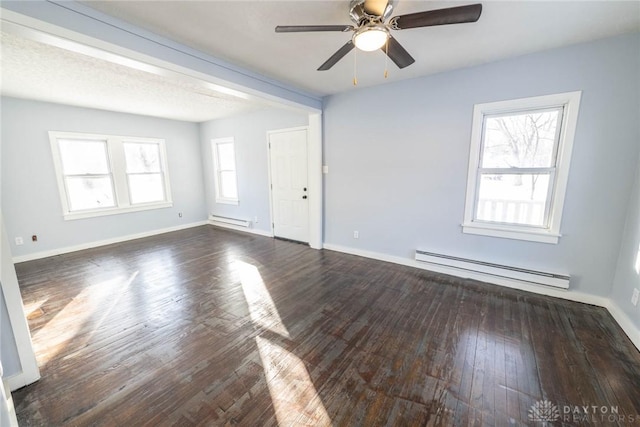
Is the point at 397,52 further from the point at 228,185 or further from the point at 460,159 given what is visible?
the point at 228,185

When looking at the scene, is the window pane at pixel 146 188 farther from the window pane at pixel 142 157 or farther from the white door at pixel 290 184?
the white door at pixel 290 184

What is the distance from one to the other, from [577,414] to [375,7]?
2827 mm

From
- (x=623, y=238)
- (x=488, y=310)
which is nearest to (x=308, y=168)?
(x=488, y=310)

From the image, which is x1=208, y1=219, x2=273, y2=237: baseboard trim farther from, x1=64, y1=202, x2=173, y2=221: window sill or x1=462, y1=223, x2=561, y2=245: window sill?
x1=462, y1=223, x2=561, y2=245: window sill

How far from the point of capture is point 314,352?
1.98 meters

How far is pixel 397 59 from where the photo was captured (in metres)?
2.13

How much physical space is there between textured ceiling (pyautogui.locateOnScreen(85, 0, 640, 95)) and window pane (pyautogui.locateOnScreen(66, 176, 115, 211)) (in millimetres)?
3948

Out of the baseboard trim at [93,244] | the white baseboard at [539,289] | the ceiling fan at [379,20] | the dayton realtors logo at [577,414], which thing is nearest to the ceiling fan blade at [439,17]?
the ceiling fan at [379,20]

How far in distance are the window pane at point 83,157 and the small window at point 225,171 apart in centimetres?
207

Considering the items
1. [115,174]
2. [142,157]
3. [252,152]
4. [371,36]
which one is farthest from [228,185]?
[371,36]

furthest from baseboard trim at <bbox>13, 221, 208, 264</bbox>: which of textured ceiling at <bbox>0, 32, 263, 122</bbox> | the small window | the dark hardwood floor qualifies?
textured ceiling at <bbox>0, 32, 263, 122</bbox>

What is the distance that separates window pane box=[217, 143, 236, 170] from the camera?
5.80 meters

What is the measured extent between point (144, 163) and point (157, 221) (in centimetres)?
131

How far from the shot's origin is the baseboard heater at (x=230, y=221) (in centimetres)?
569
